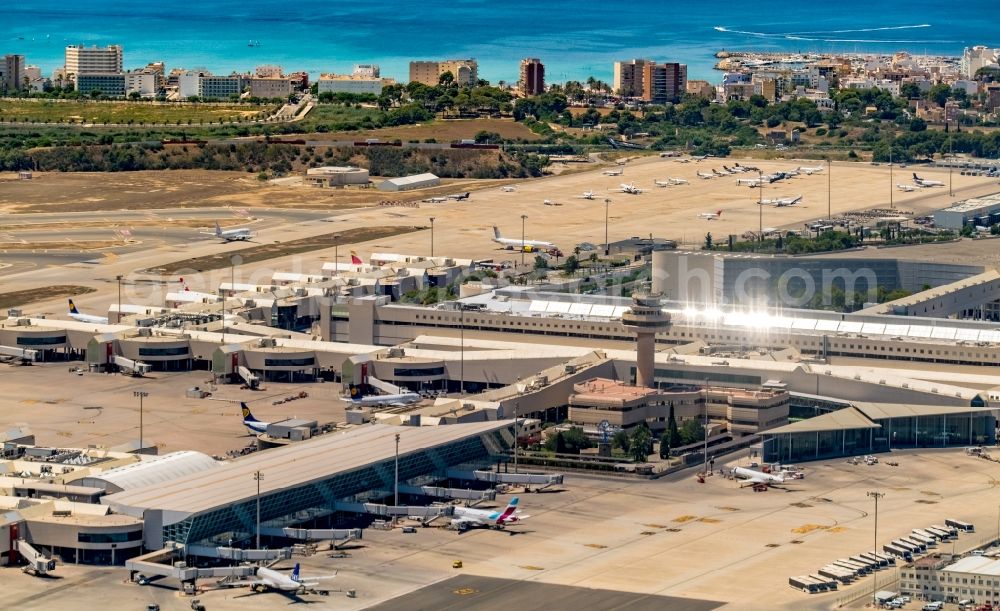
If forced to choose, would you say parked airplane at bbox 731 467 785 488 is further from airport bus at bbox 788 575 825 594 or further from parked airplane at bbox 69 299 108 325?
parked airplane at bbox 69 299 108 325

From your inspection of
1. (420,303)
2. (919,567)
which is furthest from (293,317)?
(919,567)

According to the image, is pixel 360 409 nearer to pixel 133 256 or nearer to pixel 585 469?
pixel 585 469

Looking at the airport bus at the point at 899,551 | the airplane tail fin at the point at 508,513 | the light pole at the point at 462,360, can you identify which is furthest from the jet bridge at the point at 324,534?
the light pole at the point at 462,360

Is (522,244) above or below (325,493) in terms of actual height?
above

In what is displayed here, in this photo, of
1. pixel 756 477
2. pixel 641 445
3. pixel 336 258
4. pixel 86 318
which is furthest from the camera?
pixel 336 258

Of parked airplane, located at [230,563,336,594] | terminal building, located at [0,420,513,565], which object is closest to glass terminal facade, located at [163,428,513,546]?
terminal building, located at [0,420,513,565]

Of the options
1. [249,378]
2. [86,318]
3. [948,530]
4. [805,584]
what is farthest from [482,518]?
[86,318]

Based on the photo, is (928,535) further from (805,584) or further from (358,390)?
(358,390)

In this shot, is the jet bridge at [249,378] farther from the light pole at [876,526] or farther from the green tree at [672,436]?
the light pole at [876,526]
